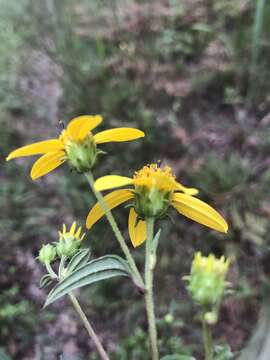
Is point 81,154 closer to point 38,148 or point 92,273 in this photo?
point 38,148

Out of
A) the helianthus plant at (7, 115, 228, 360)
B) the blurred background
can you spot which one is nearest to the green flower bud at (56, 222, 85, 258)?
the helianthus plant at (7, 115, 228, 360)

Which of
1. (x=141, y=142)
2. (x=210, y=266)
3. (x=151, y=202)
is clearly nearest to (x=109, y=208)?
(x=151, y=202)

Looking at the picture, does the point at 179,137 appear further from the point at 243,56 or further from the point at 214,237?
the point at 243,56

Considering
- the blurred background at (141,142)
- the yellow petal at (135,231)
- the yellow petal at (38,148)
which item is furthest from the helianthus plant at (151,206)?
the blurred background at (141,142)

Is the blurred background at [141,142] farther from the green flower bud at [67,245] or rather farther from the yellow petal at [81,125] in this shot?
the yellow petal at [81,125]

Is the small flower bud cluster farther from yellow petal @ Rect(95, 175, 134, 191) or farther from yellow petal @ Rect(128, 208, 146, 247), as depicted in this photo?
yellow petal @ Rect(95, 175, 134, 191)

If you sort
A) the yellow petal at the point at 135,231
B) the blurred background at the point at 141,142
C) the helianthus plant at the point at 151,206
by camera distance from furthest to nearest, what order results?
the blurred background at the point at 141,142 → the yellow petal at the point at 135,231 → the helianthus plant at the point at 151,206
